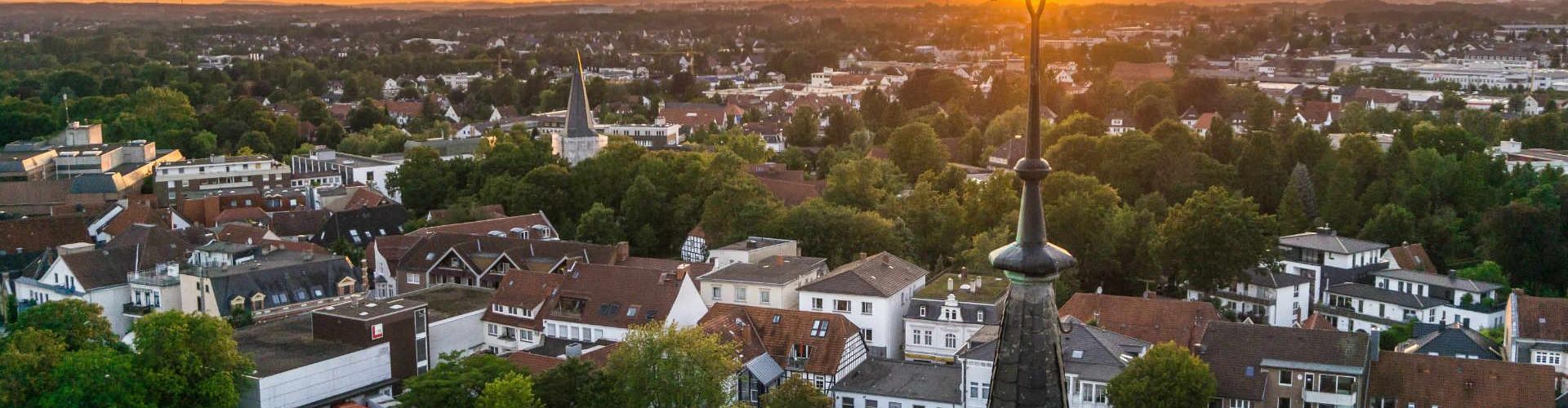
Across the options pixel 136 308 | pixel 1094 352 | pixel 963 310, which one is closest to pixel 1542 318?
pixel 1094 352

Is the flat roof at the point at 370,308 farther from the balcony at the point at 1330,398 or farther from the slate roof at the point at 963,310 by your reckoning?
the balcony at the point at 1330,398

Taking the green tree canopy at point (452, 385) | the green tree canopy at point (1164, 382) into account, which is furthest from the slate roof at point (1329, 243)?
the green tree canopy at point (452, 385)

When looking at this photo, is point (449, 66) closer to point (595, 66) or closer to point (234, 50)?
point (595, 66)

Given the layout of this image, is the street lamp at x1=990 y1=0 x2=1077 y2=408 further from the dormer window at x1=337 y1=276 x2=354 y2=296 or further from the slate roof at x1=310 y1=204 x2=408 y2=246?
the slate roof at x1=310 y1=204 x2=408 y2=246

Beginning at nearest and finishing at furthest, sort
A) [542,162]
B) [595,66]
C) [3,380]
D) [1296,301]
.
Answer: [3,380]
[1296,301]
[542,162]
[595,66]

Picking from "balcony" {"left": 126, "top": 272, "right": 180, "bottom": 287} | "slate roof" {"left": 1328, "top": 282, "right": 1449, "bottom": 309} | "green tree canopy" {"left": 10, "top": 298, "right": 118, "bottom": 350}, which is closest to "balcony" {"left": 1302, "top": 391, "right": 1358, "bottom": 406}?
"slate roof" {"left": 1328, "top": 282, "right": 1449, "bottom": 309}

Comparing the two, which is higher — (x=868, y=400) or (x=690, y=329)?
(x=690, y=329)

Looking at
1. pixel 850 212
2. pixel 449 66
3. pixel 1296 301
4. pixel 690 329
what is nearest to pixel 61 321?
pixel 690 329
